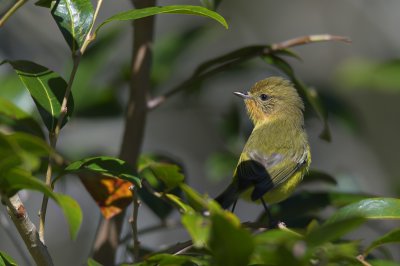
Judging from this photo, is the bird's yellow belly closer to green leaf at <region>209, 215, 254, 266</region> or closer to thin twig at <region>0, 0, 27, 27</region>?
thin twig at <region>0, 0, 27, 27</region>

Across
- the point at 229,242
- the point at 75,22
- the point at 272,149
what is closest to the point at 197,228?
the point at 229,242

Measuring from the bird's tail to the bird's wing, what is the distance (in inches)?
1.2

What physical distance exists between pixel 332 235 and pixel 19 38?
3984 millimetres

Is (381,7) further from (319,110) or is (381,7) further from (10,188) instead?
(10,188)

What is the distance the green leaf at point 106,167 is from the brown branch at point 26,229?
196mm

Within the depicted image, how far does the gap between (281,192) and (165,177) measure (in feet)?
3.86

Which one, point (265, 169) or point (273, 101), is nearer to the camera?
point (265, 169)

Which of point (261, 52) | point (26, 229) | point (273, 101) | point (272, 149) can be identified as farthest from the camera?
point (273, 101)

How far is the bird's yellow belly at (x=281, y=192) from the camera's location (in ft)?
9.32

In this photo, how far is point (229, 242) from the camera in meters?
1.05

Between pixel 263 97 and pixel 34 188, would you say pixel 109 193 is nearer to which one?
pixel 34 188

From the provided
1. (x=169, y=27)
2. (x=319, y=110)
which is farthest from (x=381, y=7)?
(x=319, y=110)

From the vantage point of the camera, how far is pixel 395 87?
146 inches

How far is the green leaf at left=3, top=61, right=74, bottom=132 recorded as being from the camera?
1.68 meters
